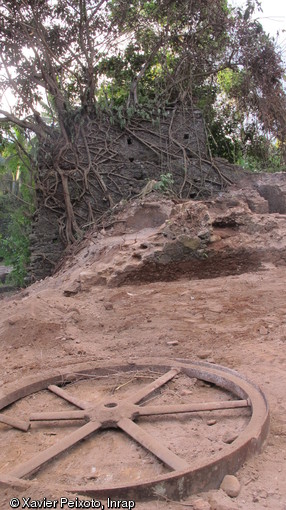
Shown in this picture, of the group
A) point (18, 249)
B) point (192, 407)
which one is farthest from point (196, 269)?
point (18, 249)

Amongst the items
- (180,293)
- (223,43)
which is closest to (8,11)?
(223,43)

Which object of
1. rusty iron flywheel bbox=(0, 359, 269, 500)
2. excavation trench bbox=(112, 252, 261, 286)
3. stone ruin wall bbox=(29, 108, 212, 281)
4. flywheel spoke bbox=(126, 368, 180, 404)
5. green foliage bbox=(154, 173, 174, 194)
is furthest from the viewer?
Answer: stone ruin wall bbox=(29, 108, 212, 281)

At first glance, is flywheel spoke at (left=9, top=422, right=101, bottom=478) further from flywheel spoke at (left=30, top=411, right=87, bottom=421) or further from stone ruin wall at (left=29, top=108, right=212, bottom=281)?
stone ruin wall at (left=29, top=108, right=212, bottom=281)

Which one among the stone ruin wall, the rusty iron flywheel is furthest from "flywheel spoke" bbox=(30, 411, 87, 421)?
the stone ruin wall

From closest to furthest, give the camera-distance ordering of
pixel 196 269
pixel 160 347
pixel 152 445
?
pixel 152 445 < pixel 160 347 < pixel 196 269

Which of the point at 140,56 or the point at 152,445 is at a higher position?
the point at 140,56

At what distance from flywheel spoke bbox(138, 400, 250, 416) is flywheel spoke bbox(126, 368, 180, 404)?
12 cm

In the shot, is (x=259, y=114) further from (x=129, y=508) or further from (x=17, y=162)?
(x=129, y=508)

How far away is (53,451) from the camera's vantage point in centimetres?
182

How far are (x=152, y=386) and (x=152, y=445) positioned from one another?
1.95ft

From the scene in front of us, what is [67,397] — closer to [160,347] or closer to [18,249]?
[160,347]

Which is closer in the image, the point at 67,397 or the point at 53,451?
the point at 53,451

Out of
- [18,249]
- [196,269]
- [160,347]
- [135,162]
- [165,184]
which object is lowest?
[160,347]

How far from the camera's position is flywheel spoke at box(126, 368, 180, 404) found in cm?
222
